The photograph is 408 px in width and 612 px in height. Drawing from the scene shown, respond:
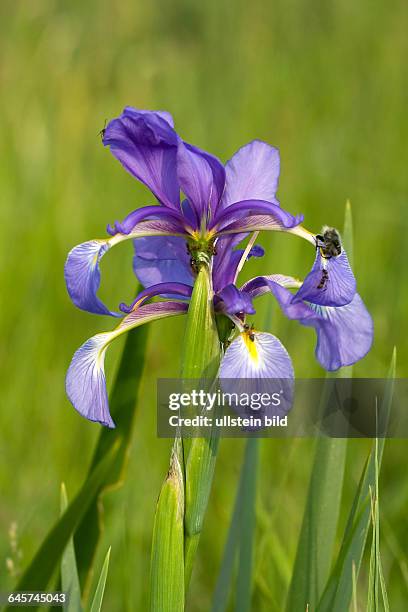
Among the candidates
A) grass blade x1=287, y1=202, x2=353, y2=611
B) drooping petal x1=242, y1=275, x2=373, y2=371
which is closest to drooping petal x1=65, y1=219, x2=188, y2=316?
drooping petal x1=242, y1=275, x2=373, y2=371

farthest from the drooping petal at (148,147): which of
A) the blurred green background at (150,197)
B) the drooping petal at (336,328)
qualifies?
the blurred green background at (150,197)

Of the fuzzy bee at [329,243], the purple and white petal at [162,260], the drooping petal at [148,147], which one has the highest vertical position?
the drooping petal at [148,147]

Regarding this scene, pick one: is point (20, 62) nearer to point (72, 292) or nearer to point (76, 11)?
point (76, 11)

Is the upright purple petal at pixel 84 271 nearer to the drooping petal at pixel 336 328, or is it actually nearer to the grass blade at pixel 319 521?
the drooping petal at pixel 336 328

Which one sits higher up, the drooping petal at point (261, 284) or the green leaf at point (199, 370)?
the drooping petal at point (261, 284)

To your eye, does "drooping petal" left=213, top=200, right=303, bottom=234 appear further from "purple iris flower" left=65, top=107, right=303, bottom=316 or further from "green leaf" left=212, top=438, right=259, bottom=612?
"green leaf" left=212, top=438, right=259, bottom=612

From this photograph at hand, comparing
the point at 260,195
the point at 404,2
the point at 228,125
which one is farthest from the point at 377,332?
the point at 404,2

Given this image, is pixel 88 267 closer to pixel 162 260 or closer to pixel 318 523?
pixel 162 260
